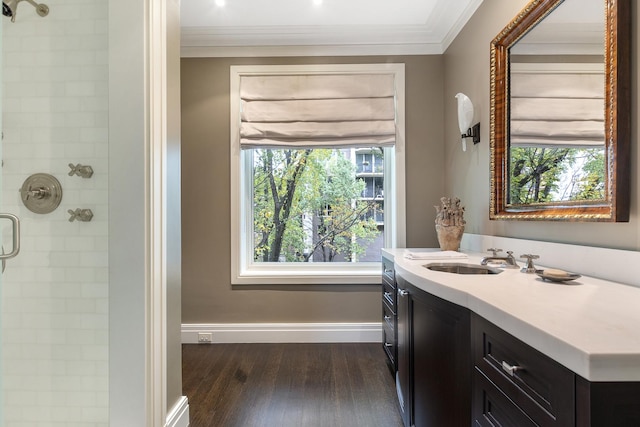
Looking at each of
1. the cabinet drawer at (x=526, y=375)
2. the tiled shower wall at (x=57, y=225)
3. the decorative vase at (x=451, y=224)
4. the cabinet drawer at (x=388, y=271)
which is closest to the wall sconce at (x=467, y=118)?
the decorative vase at (x=451, y=224)

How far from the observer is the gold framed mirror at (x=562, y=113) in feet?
3.78

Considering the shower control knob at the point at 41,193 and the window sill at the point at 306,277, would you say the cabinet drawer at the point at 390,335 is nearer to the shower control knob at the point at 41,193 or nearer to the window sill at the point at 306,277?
the window sill at the point at 306,277

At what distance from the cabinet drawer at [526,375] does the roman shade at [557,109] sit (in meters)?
0.91

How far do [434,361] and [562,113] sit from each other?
116 cm

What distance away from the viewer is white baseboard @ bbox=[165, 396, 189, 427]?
61.4 inches

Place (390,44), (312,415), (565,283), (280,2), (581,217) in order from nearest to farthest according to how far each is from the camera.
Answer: (565,283), (581,217), (312,415), (280,2), (390,44)

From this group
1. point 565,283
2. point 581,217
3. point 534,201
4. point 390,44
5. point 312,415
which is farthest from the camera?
point 390,44

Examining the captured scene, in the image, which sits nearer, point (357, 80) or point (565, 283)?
point (565, 283)

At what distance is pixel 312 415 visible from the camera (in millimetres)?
1807

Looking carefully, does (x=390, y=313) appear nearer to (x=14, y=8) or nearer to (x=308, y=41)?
(x=308, y=41)

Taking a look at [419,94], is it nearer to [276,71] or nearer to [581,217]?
[276,71]

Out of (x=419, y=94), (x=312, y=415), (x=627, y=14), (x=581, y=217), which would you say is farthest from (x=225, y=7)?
(x=312, y=415)

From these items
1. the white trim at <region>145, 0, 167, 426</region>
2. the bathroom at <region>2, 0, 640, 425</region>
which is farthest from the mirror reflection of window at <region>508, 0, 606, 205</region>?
the white trim at <region>145, 0, 167, 426</region>

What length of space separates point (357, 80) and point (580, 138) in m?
1.81
